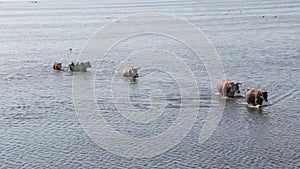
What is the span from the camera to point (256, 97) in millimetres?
27391

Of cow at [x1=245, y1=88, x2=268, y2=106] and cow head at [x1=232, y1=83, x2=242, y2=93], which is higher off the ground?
cow head at [x1=232, y1=83, x2=242, y2=93]

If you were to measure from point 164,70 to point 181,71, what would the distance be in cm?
129

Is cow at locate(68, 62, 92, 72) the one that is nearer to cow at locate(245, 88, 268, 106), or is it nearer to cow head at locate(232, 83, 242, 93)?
cow head at locate(232, 83, 242, 93)

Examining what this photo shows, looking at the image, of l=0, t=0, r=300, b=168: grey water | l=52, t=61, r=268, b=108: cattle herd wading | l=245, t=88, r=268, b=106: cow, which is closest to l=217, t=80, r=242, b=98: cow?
l=52, t=61, r=268, b=108: cattle herd wading

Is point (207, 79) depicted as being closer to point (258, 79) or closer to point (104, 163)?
point (258, 79)

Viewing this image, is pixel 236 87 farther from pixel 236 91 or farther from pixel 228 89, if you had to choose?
pixel 228 89

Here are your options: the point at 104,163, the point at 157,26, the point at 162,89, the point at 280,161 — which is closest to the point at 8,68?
the point at 162,89

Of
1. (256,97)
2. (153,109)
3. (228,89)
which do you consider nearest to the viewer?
(153,109)

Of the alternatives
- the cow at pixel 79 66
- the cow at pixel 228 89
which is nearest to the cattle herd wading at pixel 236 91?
the cow at pixel 228 89

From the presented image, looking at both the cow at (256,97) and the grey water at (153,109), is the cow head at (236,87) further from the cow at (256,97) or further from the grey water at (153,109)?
the cow at (256,97)

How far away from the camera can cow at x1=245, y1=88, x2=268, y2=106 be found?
27.4m

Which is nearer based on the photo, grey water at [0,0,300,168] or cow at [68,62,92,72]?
grey water at [0,0,300,168]

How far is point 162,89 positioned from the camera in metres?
31.7

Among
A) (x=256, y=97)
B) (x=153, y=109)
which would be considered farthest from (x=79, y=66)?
(x=256, y=97)
